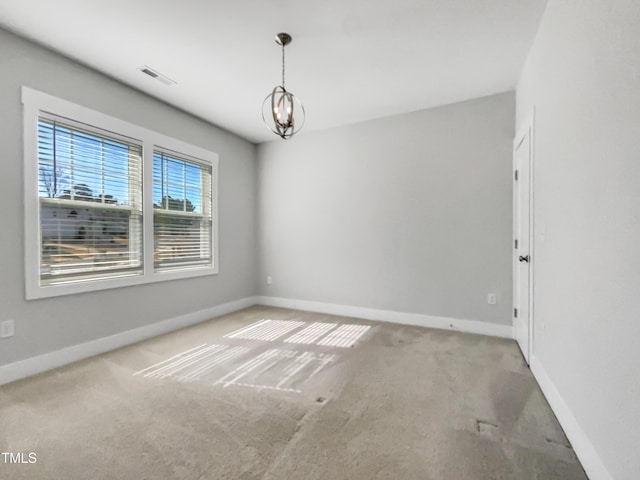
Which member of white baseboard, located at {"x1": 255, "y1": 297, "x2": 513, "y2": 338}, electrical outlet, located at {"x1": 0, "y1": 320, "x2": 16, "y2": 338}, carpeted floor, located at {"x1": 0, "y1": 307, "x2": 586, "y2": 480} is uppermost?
electrical outlet, located at {"x1": 0, "y1": 320, "x2": 16, "y2": 338}

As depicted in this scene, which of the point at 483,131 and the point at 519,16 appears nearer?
the point at 519,16

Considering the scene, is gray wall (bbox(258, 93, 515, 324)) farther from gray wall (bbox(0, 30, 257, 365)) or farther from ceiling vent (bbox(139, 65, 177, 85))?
ceiling vent (bbox(139, 65, 177, 85))

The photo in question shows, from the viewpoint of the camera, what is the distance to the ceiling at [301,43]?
2.02 m

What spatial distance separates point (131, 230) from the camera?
3133 mm

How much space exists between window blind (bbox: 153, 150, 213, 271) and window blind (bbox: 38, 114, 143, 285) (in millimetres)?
245

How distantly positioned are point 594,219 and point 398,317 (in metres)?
2.66

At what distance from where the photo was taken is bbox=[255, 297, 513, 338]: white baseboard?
10.7ft

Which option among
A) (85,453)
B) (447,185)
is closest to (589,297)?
(447,185)

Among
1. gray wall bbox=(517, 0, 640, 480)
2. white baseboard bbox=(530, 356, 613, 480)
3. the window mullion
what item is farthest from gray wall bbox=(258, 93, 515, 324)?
the window mullion

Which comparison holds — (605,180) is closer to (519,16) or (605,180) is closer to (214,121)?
(519,16)

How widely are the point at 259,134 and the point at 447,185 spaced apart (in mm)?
2858

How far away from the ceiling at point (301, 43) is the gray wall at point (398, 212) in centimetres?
47

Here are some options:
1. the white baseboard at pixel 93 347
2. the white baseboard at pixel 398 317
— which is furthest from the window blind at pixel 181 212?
the white baseboard at pixel 398 317

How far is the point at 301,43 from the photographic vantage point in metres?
2.39
